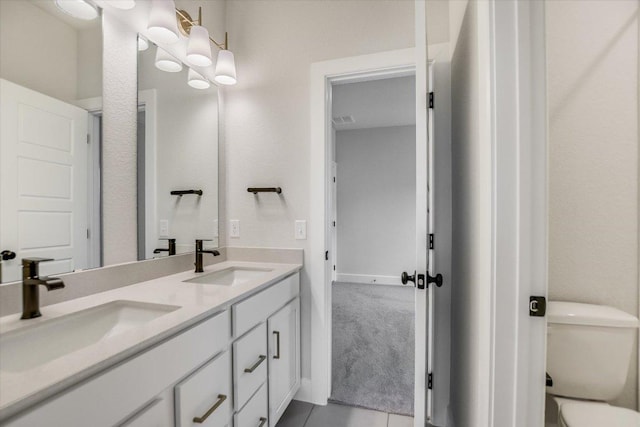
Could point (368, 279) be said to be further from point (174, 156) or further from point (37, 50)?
point (37, 50)

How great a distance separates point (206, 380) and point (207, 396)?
0.06 meters

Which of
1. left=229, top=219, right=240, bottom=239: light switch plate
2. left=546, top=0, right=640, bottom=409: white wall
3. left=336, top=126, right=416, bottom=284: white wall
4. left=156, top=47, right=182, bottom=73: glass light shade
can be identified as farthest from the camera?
left=336, top=126, right=416, bottom=284: white wall

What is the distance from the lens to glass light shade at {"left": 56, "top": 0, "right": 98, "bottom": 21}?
1092 mm

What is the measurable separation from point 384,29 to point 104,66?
4.95 feet

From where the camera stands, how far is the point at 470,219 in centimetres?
117

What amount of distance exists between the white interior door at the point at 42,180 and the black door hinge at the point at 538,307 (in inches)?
61.2

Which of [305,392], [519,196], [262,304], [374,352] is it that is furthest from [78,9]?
→ [374,352]

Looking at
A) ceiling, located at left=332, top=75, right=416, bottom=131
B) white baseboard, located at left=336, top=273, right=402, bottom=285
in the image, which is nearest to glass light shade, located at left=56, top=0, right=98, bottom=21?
ceiling, located at left=332, top=75, right=416, bottom=131

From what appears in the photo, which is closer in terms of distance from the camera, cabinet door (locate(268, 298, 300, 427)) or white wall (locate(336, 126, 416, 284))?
cabinet door (locate(268, 298, 300, 427))

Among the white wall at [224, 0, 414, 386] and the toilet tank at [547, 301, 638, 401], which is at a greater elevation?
the white wall at [224, 0, 414, 386]

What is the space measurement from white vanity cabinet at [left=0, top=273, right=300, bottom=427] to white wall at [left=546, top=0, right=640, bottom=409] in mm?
1441

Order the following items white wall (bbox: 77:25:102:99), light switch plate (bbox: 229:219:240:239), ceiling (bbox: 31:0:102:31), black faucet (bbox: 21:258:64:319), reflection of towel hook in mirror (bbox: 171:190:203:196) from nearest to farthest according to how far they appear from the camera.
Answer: black faucet (bbox: 21:258:64:319) < ceiling (bbox: 31:0:102:31) < white wall (bbox: 77:25:102:99) < reflection of towel hook in mirror (bbox: 171:190:203:196) < light switch plate (bbox: 229:219:240:239)

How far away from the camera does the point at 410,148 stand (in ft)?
15.8

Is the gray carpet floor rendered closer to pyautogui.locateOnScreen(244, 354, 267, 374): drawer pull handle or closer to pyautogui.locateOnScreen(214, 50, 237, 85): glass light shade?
pyautogui.locateOnScreen(244, 354, 267, 374): drawer pull handle
